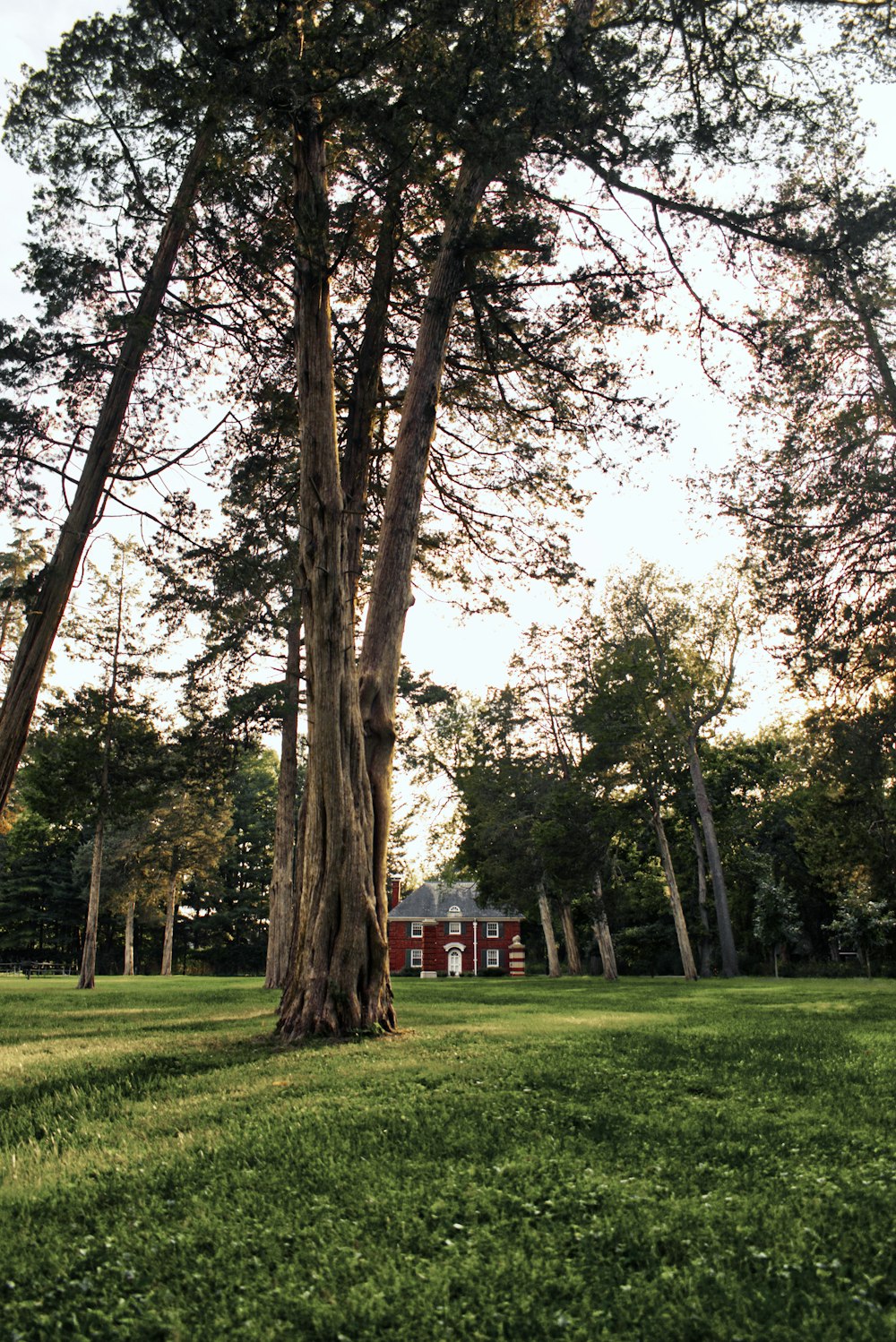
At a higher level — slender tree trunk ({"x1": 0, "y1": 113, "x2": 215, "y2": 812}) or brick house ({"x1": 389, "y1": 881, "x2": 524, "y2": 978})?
slender tree trunk ({"x1": 0, "y1": 113, "x2": 215, "y2": 812})

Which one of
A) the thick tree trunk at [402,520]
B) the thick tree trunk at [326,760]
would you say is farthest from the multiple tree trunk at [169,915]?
the thick tree trunk at [326,760]

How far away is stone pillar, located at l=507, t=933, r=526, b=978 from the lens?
54.5 m

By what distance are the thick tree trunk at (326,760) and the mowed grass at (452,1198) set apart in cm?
167

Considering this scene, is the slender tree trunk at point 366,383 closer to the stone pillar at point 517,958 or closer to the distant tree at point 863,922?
the distant tree at point 863,922

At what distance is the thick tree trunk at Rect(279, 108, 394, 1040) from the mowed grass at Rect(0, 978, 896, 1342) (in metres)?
1.67

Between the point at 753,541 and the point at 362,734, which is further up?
the point at 753,541

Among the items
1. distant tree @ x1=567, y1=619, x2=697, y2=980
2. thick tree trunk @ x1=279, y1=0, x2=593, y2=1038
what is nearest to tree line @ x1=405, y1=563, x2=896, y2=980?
distant tree @ x1=567, y1=619, x2=697, y2=980

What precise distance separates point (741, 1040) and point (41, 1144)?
6.69 metres

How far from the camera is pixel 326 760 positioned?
363 inches

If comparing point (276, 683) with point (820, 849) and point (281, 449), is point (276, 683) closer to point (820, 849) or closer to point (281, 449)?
point (281, 449)

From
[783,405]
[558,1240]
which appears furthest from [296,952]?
[783,405]

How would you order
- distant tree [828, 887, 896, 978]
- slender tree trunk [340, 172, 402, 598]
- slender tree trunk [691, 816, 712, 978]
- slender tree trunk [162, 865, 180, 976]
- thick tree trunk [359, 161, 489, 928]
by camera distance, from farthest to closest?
slender tree trunk [162, 865, 180, 976] < slender tree trunk [691, 816, 712, 978] < distant tree [828, 887, 896, 978] < slender tree trunk [340, 172, 402, 598] < thick tree trunk [359, 161, 489, 928]

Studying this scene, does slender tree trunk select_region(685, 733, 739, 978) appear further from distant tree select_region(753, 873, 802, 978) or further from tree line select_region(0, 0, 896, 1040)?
tree line select_region(0, 0, 896, 1040)

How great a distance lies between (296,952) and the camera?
951cm
